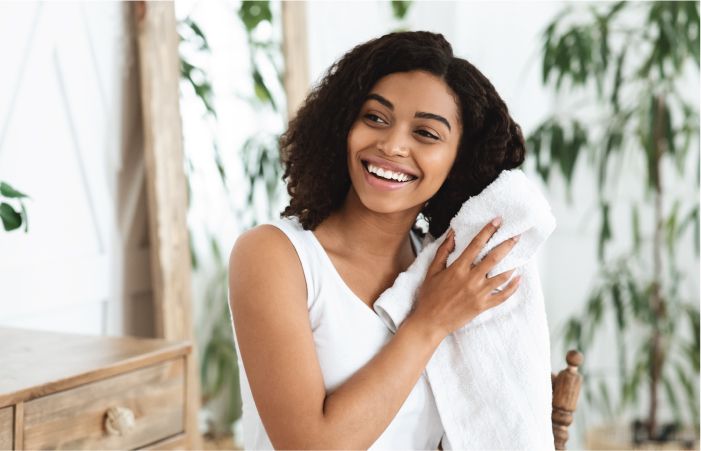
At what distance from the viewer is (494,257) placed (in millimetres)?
1328

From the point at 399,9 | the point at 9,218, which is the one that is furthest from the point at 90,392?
the point at 399,9

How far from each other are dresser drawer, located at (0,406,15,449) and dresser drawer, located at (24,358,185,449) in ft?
0.08

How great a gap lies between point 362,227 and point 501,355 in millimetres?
304

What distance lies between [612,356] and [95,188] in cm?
240

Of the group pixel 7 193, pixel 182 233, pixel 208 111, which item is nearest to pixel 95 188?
pixel 182 233

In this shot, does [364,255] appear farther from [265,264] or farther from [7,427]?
[7,427]

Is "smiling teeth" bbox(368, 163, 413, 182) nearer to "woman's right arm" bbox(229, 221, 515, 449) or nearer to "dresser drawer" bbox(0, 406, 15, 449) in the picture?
"woman's right arm" bbox(229, 221, 515, 449)

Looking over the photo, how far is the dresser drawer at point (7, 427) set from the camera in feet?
3.91

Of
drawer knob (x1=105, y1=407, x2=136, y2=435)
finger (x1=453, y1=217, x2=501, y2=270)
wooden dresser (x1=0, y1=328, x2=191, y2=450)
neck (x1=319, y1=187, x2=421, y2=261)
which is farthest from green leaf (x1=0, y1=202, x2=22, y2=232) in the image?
finger (x1=453, y1=217, x2=501, y2=270)

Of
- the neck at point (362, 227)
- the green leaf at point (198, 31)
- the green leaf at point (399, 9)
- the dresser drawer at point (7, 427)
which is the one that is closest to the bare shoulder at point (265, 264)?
the neck at point (362, 227)

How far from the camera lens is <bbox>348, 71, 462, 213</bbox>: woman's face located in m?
1.32

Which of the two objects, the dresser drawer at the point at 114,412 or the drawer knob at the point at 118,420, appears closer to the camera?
the dresser drawer at the point at 114,412

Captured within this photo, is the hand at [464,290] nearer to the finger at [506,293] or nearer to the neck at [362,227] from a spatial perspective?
the finger at [506,293]

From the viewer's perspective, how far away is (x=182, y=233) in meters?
2.13
